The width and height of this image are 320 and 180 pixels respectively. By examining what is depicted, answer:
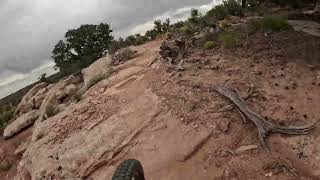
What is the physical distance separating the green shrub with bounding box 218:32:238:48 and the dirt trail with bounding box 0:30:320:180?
1.33ft

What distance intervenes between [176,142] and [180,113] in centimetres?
91

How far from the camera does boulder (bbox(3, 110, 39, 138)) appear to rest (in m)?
17.6

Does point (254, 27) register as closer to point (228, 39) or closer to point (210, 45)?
point (228, 39)

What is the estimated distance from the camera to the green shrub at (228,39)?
1364 cm

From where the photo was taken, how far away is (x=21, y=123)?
17703mm

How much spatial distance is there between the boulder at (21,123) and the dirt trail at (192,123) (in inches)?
183

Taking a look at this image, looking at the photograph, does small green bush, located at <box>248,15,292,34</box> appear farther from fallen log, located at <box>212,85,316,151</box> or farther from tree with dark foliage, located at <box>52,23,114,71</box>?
tree with dark foliage, located at <box>52,23,114,71</box>

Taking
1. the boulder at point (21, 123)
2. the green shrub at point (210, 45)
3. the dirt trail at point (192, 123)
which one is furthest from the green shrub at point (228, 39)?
the boulder at point (21, 123)

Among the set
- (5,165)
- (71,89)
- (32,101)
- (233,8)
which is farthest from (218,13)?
(5,165)

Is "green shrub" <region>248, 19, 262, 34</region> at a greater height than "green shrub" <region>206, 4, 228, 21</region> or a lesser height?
greater

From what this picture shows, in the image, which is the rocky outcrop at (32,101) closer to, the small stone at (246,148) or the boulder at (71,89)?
the boulder at (71,89)

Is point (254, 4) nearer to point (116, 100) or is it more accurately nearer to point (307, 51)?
point (307, 51)

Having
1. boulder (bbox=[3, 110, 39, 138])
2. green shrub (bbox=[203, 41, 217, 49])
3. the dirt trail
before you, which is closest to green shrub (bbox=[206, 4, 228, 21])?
green shrub (bbox=[203, 41, 217, 49])

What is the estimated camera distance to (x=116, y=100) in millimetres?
12211
